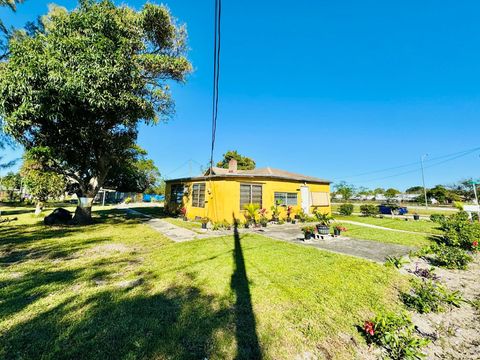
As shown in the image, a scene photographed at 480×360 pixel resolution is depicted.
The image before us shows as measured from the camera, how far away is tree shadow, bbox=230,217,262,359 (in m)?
2.44

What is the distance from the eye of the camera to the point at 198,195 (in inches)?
566

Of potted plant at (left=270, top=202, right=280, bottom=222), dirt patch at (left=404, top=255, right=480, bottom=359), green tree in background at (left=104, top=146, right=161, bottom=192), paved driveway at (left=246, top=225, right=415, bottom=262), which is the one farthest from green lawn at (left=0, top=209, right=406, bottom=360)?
green tree in background at (left=104, top=146, right=161, bottom=192)

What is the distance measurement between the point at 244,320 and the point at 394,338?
2015 millimetres

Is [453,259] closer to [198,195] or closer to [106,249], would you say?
[106,249]

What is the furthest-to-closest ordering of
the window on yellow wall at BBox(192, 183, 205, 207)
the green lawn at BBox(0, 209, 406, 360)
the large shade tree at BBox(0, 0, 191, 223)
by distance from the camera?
the window on yellow wall at BBox(192, 183, 205, 207), the large shade tree at BBox(0, 0, 191, 223), the green lawn at BBox(0, 209, 406, 360)

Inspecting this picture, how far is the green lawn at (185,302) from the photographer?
2.48 m

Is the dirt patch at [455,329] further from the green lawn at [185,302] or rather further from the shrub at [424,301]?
the green lawn at [185,302]

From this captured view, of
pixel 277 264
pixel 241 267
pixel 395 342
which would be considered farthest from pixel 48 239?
pixel 395 342

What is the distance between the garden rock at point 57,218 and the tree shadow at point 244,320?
11.9 metres

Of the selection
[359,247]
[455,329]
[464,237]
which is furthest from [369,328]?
[464,237]

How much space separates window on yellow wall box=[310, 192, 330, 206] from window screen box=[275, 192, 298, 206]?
2223mm

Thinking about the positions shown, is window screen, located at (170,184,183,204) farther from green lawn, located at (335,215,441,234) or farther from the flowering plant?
the flowering plant

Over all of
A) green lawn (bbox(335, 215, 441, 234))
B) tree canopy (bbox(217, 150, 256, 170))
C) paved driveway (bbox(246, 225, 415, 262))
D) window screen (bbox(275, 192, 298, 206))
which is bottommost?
paved driveway (bbox(246, 225, 415, 262))

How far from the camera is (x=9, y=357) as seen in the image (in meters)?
2.25
